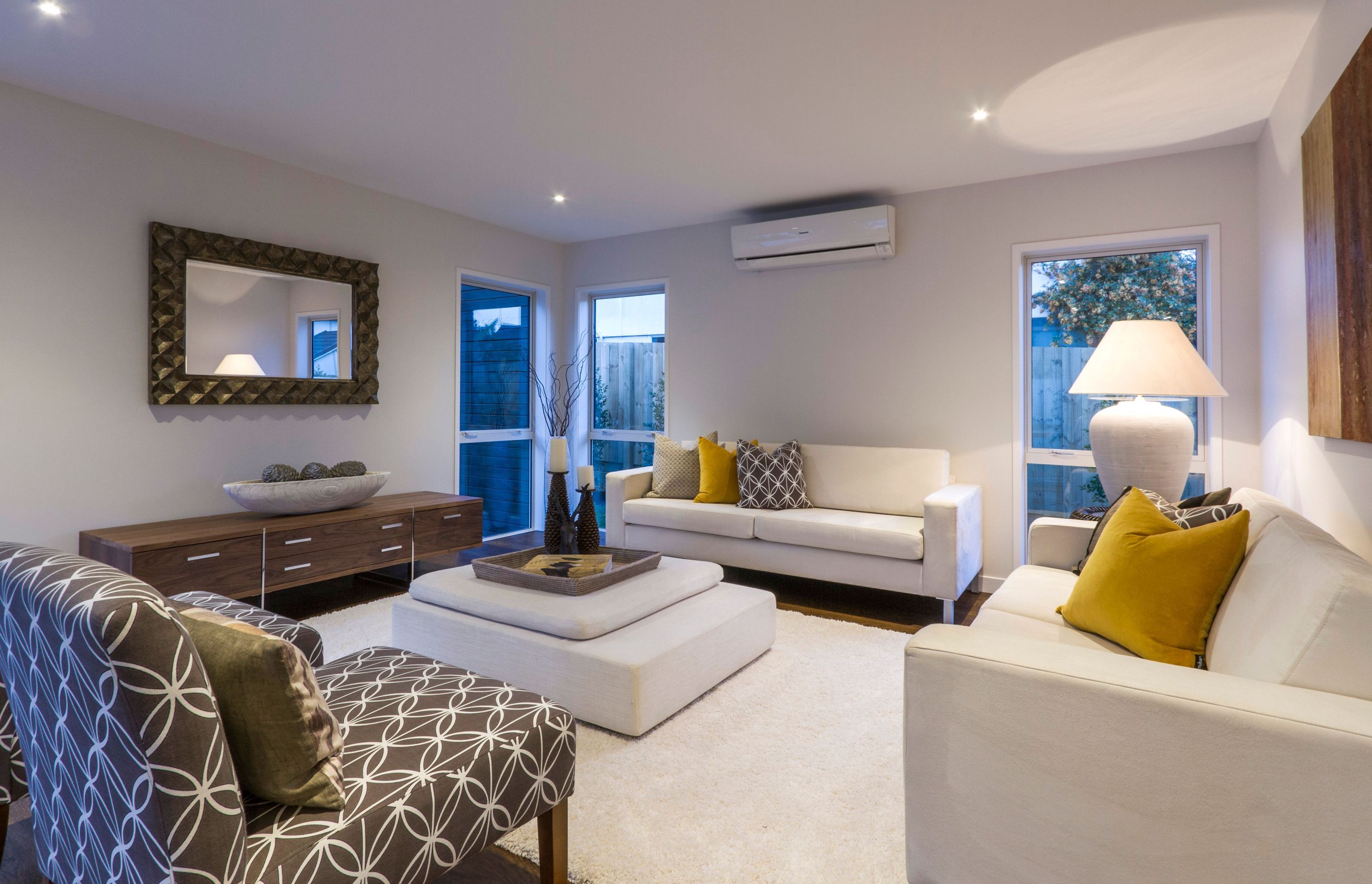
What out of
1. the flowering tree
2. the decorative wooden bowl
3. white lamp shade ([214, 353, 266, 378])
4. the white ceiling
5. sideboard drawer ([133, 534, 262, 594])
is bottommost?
sideboard drawer ([133, 534, 262, 594])

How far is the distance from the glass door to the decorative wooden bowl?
1277 mm

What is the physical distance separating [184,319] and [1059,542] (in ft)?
14.1

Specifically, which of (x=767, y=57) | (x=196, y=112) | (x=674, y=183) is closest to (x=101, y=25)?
(x=196, y=112)

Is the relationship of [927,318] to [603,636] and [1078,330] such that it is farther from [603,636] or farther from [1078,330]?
[603,636]

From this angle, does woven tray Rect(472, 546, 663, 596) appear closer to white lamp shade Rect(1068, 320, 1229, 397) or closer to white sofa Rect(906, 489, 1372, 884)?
white sofa Rect(906, 489, 1372, 884)

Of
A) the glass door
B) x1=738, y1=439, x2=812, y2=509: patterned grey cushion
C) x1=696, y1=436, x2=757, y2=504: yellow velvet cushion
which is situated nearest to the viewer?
x1=738, y1=439, x2=812, y2=509: patterned grey cushion

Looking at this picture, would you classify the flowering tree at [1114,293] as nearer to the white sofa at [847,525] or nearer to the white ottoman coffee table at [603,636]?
the white sofa at [847,525]

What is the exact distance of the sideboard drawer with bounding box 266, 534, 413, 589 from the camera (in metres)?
3.45

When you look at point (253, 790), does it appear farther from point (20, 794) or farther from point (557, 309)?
point (557, 309)

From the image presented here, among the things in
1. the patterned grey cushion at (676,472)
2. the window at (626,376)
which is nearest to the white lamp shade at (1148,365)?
the patterned grey cushion at (676,472)

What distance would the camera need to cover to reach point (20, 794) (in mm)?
1574

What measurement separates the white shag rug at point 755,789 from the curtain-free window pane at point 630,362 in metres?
3.15

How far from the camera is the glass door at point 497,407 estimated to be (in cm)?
534

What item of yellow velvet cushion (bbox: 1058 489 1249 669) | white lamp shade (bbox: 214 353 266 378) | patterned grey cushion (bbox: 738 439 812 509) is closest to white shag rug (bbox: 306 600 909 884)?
yellow velvet cushion (bbox: 1058 489 1249 669)
